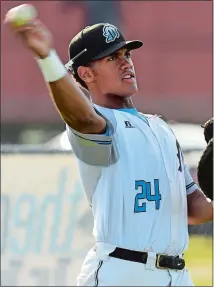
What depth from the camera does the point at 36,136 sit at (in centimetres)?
2350

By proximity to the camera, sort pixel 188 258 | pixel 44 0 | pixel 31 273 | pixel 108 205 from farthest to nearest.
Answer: pixel 44 0, pixel 188 258, pixel 31 273, pixel 108 205

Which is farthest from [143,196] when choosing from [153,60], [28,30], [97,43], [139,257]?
[153,60]

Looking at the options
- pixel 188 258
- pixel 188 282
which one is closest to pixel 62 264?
pixel 188 258

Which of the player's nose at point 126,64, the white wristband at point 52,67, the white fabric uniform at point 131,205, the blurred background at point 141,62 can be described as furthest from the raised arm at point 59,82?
the blurred background at point 141,62

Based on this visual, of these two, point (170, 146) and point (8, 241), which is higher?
point (170, 146)

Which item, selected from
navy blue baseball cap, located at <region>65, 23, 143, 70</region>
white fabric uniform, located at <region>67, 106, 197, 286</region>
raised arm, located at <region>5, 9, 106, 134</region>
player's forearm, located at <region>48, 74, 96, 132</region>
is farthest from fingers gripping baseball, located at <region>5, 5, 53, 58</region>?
navy blue baseball cap, located at <region>65, 23, 143, 70</region>

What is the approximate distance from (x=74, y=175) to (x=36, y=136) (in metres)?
16.2

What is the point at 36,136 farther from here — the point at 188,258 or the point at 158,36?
the point at 188,258

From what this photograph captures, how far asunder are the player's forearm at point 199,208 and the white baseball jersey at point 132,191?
0.57 feet

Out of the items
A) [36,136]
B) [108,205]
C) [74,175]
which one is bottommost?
[36,136]

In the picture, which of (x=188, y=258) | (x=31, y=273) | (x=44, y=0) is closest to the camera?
(x=31, y=273)

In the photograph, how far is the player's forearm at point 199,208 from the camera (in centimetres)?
389

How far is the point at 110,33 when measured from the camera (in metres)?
3.87

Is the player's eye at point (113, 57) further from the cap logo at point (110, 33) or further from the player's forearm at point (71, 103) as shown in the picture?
the player's forearm at point (71, 103)
